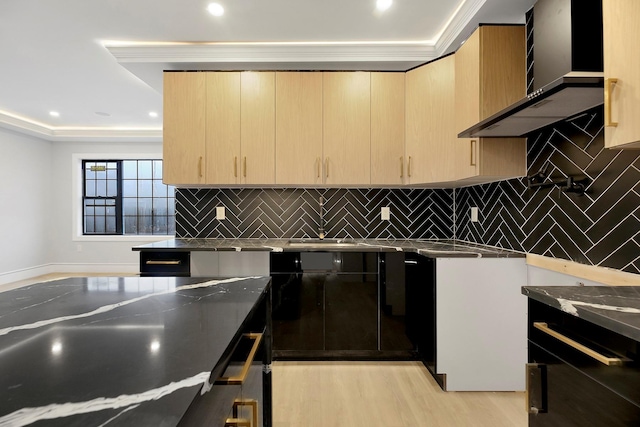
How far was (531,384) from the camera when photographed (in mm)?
1231

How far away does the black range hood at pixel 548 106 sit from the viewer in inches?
50.3

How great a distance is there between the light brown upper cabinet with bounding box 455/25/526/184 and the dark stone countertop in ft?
3.56

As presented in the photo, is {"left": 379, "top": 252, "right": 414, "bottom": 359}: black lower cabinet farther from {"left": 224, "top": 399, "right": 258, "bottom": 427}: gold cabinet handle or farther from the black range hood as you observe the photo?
{"left": 224, "top": 399, "right": 258, "bottom": 427}: gold cabinet handle

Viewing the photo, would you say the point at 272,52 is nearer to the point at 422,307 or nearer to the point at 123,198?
the point at 422,307

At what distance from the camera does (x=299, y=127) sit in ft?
9.24

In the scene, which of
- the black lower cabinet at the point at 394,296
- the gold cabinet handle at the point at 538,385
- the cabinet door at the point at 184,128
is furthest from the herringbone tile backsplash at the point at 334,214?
the gold cabinet handle at the point at 538,385

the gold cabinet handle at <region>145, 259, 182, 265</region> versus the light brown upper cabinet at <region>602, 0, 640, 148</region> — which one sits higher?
the light brown upper cabinet at <region>602, 0, 640, 148</region>

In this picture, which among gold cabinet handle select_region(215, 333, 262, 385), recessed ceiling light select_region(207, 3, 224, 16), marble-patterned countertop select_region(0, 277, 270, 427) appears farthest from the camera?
recessed ceiling light select_region(207, 3, 224, 16)

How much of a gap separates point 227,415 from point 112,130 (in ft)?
20.7

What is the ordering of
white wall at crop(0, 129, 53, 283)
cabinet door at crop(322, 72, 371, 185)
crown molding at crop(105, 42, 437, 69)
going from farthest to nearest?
white wall at crop(0, 129, 53, 283) < cabinet door at crop(322, 72, 371, 185) < crown molding at crop(105, 42, 437, 69)

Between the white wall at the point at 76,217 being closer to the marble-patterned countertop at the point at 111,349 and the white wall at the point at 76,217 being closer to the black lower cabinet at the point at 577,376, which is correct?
the marble-patterned countertop at the point at 111,349

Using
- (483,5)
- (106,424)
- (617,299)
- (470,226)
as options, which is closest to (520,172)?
(470,226)

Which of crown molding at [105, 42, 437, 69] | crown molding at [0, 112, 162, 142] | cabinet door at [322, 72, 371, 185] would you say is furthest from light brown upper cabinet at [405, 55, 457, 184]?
crown molding at [0, 112, 162, 142]

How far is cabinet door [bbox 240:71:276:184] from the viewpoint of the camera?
2816 mm
